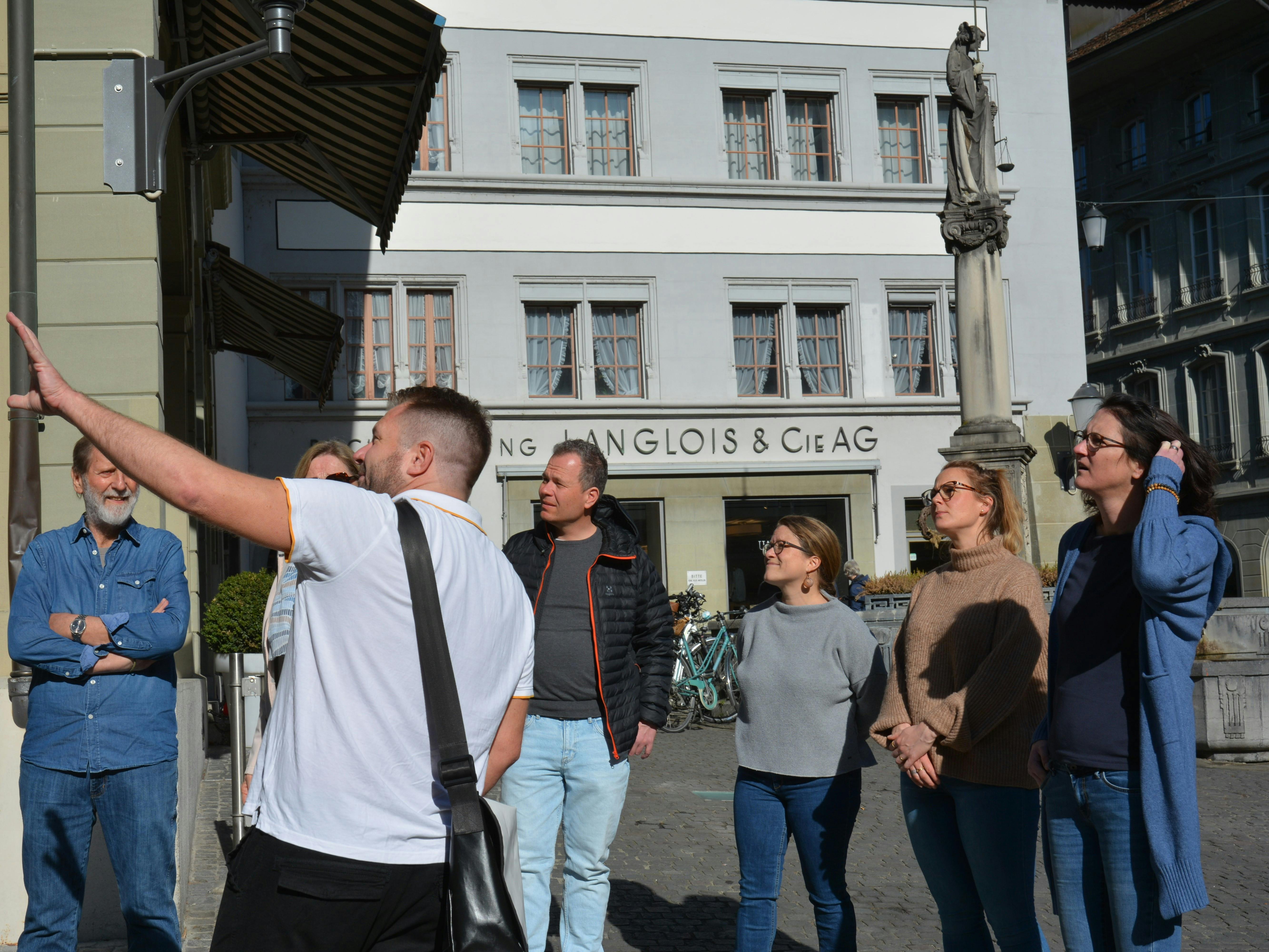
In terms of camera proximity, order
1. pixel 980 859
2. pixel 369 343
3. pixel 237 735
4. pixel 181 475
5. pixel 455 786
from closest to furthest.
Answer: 1. pixel 181 475
2. pixel 455 786
3. pixel 980 859
4. pixel 237 735
5. pixel 369 343

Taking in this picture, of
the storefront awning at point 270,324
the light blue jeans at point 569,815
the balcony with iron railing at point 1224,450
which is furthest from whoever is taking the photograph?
the balcony with iron railing at point 1224,450

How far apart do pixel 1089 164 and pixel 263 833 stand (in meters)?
39.2

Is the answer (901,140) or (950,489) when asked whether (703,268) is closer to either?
(901,140)

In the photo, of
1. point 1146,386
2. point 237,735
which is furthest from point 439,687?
point 1146,386

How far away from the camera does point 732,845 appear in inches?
307

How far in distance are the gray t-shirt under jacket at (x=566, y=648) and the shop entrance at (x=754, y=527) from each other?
17187mm

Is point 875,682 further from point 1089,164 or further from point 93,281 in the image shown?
point 1089,164

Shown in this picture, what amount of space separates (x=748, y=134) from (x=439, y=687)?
2158 cm

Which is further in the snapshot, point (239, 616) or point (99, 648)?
point (239, 616)

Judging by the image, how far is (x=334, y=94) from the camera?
7723mm

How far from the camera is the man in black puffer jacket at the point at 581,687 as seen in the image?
478cm

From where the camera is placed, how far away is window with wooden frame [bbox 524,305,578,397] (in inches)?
864

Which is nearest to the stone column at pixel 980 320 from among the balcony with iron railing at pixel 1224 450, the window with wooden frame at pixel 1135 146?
the balcony with iron railing at pixel 1224 450

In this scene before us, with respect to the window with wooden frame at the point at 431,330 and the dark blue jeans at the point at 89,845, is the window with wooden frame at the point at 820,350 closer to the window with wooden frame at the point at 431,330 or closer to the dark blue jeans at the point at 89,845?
the window with wooden frame at the point at 431,330
